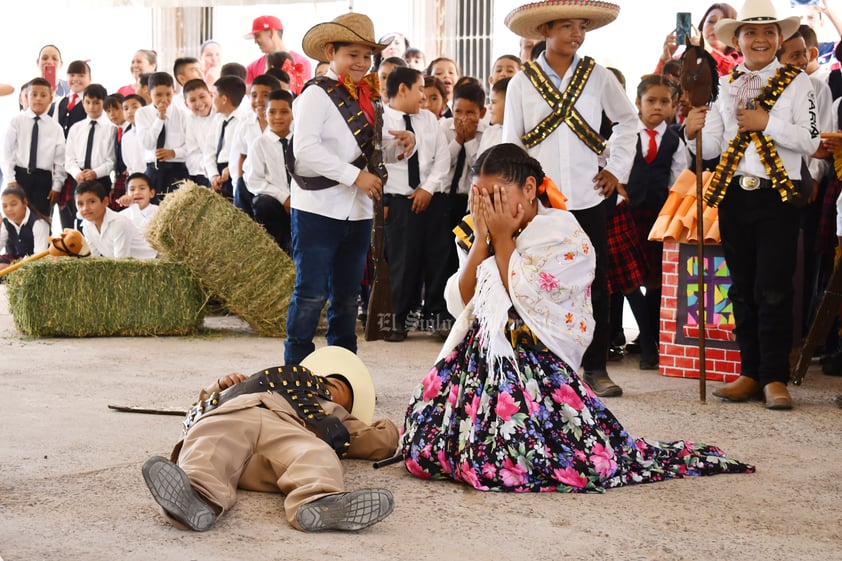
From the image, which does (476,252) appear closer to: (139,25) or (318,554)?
(318,554)

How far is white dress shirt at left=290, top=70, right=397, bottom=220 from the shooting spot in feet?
15.8

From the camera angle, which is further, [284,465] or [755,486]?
[755,486]

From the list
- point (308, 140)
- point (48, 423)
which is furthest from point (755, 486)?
point (48, 423)

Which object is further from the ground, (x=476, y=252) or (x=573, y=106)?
(x=573, y=106)

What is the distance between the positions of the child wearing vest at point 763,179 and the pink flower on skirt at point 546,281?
70.0 inches

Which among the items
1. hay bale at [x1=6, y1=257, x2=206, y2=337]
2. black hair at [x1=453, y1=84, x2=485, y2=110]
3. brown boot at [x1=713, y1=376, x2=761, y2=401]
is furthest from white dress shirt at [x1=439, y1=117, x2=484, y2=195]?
brown boot at [x1=713, y1=376, x2=761, y2=401]

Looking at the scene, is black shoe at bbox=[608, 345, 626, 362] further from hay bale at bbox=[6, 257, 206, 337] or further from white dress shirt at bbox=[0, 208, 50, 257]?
white dress shirt at bbox=[0, 208, 50, 257]

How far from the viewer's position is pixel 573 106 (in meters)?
5.04

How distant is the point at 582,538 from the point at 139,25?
12.5 meters

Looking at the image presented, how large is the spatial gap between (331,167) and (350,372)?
1136mm

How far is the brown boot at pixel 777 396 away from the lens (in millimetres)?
4871

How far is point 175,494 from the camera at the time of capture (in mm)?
2922

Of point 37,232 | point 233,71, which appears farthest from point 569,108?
point 37,232

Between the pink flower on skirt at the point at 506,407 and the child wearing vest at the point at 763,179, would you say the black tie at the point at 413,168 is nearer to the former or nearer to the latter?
the child wearing vest at the point at 763,179
